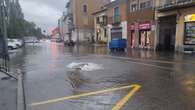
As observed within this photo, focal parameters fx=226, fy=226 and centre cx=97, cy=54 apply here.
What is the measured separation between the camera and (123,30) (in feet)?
117

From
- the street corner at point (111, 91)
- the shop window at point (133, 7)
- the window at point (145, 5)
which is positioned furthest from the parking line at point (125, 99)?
the shop window at point (133, 7)

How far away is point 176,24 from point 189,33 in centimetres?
201

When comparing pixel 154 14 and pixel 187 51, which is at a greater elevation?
pixel 154 14

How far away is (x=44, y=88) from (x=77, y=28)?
53.5 meters

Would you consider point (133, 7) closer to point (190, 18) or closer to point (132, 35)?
point (132, 35)

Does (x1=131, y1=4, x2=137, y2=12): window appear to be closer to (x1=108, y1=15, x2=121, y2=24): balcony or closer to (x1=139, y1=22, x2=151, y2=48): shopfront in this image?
(x1=139, y1=22, x2=151, y2=48): shopfront

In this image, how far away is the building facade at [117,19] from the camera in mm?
35091

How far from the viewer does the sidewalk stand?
5.93m

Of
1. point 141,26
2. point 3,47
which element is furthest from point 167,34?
point 3,47

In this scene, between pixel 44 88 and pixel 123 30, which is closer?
pixel 44 88

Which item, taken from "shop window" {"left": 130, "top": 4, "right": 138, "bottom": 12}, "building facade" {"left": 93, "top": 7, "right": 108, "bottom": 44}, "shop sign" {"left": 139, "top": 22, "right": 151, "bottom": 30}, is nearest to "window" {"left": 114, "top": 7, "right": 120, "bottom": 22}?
"shop window" {"left": 130, "top": 4, "right": 138, "bottom": 12}

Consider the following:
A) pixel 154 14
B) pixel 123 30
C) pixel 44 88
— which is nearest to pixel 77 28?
pixel 123 30

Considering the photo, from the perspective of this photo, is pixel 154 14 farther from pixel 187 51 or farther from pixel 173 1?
pixel 187 51

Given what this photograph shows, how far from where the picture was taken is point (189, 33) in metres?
22.3
